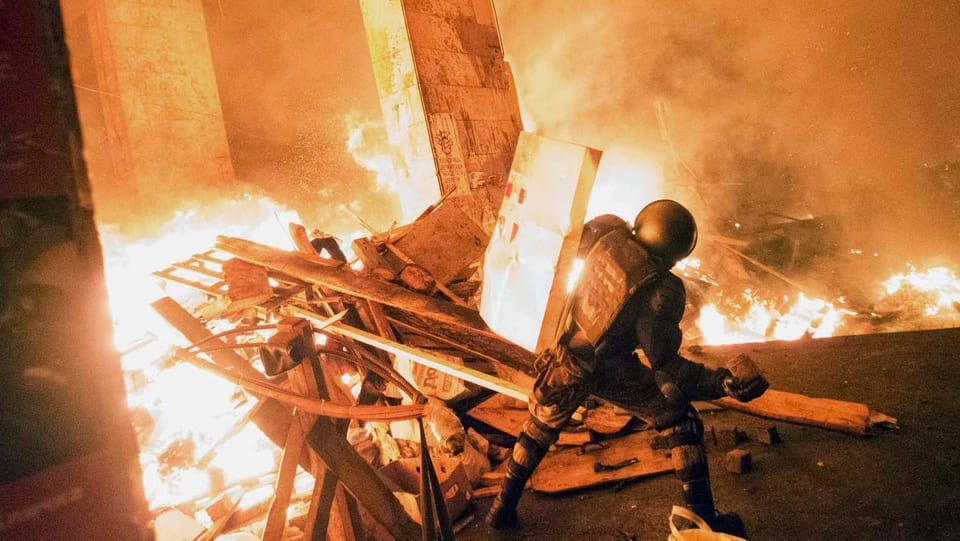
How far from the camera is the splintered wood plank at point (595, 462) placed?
161 inches

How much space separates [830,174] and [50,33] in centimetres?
1341

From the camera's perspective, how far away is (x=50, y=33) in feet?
4.46

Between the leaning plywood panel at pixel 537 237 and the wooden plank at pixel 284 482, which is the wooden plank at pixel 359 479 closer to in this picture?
the wooden plank at pixel 284 482

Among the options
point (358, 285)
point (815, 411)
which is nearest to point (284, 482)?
point (358, 285)

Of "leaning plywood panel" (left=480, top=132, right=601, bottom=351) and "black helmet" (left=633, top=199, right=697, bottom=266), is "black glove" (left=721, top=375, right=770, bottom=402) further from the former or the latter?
"leaning plywood panel" (left=480, top=132, right=601, bottom=351)

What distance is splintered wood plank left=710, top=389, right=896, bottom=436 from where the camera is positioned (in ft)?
13.5

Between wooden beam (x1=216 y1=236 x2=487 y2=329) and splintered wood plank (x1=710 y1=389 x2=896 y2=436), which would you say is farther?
splintered wood plank (x1=710 y1=389 x2=896 y2=436)

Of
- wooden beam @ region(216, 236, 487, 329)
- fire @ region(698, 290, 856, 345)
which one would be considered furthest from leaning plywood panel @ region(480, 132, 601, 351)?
fire @ region(698, 290, 856, 345)

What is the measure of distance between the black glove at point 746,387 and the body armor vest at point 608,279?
0.91 m

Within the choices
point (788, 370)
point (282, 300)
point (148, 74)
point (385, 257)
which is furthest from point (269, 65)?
point (788, 370)

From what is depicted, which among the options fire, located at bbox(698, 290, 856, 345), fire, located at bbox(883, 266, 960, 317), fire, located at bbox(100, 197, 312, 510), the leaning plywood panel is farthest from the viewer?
fire, located at bbox(698, 290, 856, 345)

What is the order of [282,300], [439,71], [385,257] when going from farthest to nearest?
[439,71] → [385,257] → [282,300]

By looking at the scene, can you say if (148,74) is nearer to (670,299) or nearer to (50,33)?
(50,33)

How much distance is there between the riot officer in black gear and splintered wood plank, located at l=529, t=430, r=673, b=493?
67cm
